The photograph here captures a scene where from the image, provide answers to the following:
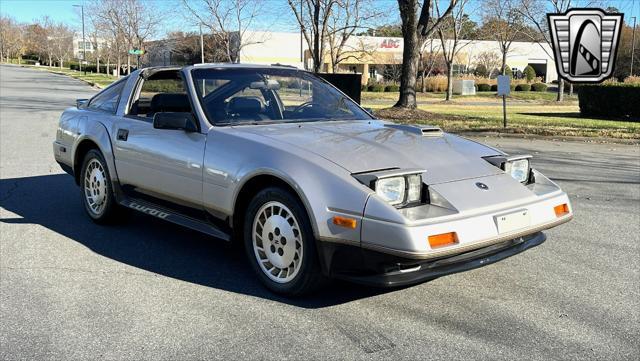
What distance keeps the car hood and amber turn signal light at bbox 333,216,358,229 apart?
32 cm

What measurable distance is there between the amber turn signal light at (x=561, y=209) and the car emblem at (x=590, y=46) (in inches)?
572

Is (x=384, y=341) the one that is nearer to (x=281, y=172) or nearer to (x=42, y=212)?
(x=281, y=172)

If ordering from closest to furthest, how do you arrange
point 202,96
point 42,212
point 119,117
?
1. point 202,96
2. point 119,117
3. point 42,212

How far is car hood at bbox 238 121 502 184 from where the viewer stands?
3766 mm

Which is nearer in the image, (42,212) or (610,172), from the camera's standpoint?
(42,212)

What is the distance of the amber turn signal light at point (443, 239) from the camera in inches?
132

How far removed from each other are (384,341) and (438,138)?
1.74m

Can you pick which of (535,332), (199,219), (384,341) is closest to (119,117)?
(199,219)

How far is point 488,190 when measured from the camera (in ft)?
12.4

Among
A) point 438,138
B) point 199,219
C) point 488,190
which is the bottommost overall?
point 199,219

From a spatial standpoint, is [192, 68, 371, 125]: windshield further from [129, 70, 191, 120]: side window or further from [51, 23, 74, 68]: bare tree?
[51, 23, 74, 68]: bare tree

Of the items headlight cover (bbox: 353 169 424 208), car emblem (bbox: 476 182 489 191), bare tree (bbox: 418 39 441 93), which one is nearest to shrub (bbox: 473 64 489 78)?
bare tree (bbox: 418 39 441 93)

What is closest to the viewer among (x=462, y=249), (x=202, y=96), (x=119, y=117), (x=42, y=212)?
(x=462, y=249)

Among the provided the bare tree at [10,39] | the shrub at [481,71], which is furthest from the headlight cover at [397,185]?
the bare tree at [10,39]
